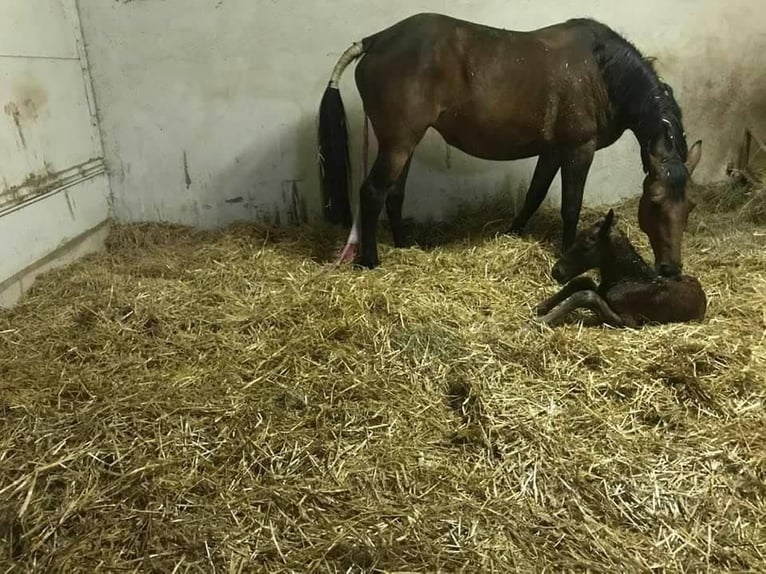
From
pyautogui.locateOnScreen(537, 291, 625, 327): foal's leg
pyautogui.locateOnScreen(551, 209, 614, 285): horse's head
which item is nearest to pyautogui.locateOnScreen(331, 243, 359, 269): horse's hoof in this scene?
pyautogui.locateOnScreen(551, 209, 614, 285): horse's head

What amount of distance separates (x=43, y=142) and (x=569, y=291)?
3.08m

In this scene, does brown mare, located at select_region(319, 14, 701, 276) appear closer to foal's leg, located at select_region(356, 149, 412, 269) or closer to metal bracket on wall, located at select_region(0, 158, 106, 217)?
foal's leg, located at select_region(356, 149, 412, 269)

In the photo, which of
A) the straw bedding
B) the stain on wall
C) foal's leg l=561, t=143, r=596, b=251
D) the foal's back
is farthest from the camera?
foal's leg l=561, t=143, r=596, b=251

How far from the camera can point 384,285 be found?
308 cm

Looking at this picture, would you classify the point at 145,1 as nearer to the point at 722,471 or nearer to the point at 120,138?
the point at 120,138

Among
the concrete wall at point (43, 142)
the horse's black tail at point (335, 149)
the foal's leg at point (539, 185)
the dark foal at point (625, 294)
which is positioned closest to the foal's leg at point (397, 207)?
the horse's black tail at point (335, 149)

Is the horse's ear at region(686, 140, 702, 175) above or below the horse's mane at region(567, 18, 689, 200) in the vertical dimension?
below

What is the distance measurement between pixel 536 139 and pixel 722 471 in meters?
2.20

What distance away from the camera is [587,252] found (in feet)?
9.61

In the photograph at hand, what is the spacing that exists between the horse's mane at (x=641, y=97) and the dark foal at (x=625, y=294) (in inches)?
20.7

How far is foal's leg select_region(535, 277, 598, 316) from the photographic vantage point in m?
2.75

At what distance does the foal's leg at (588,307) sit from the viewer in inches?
103

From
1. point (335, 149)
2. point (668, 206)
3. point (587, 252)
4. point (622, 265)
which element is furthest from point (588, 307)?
point (335, 149)

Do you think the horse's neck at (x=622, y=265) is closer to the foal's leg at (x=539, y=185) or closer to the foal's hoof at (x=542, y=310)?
the foal's hoof at (x=542, y=310)
